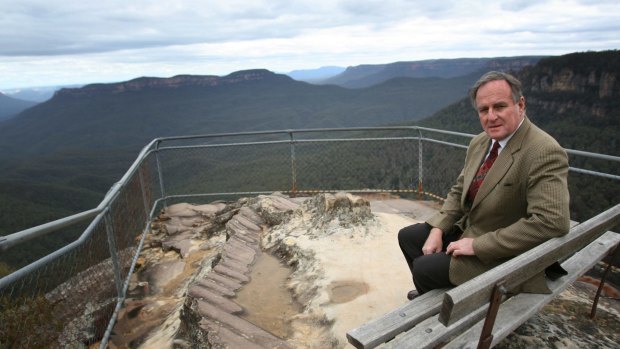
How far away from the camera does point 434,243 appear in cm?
254

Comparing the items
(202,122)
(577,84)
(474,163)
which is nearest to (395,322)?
(474,163)

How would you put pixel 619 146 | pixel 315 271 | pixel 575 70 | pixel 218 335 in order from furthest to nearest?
pixel 575 70, pixel 619 146, pixel 315 271, pixel 218 335

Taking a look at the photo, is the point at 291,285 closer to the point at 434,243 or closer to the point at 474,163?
the point at 434,243

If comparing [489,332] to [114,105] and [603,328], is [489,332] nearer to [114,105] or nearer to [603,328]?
[603,328]

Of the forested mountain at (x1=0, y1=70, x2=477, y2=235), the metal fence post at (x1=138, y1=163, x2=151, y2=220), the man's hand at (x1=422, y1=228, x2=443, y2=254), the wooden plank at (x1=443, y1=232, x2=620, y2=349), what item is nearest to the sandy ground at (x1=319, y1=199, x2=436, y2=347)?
the man's hand at (x1=422, y1=228, x2=443, y2=254)

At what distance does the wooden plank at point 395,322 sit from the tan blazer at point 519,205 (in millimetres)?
182

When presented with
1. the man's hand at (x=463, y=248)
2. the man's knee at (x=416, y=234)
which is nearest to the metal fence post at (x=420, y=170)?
the man's knee at (x=416, y=234)

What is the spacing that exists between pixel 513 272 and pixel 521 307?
553 mm

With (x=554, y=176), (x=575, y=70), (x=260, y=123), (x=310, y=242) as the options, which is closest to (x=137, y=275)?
(x=310, y=242)

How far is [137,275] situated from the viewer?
14.8 ft

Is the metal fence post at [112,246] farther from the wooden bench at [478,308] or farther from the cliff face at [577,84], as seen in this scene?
the cliff face at [577,84]

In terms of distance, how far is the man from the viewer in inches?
75.9

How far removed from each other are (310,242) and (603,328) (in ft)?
8.24

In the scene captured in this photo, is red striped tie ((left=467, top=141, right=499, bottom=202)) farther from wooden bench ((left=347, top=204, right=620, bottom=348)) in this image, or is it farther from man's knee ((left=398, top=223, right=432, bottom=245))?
wooden bench ((left=347, top=204, right=620, bottom=348))
